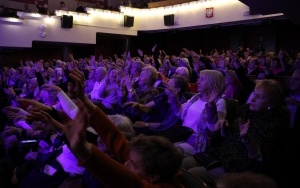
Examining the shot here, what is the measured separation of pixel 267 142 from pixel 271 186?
1027mm

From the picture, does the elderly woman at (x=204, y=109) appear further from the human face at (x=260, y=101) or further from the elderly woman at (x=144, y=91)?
the elderly woman at (x=144, y=91)

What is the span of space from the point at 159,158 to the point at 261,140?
34.5 inches

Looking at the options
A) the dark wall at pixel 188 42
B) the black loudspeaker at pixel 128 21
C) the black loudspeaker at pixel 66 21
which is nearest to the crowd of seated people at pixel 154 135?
the dark wall at pixel 188 42

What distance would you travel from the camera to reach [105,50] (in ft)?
50.2

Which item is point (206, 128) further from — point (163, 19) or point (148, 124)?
point (163, 19)

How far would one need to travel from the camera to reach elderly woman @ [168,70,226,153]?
2.21 metres

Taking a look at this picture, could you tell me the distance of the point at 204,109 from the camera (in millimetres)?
2434

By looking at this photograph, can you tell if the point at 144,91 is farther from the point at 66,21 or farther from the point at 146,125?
the point at 66,21

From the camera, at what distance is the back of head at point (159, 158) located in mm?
1180

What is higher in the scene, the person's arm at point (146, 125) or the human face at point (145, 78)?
the human face at point (145, 78)

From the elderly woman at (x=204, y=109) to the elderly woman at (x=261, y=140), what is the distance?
0.28 m

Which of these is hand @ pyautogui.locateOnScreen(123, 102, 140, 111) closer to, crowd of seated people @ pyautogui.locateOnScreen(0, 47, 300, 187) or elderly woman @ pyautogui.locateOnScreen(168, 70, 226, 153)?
crowd of seated people @ pyautogui.locateOnScreen(0, 47, 300, 187)

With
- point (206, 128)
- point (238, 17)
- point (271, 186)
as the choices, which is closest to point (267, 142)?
point (206, 128)

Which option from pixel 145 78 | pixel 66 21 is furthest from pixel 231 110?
pixel 66 21
